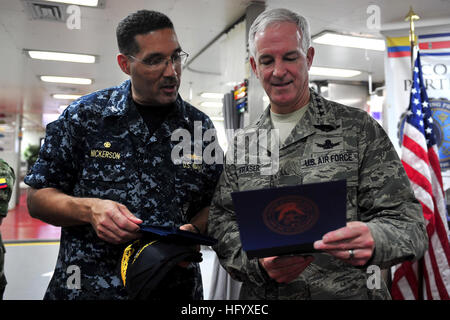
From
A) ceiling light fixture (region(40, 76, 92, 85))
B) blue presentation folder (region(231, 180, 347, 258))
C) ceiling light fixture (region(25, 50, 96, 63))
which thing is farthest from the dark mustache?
ceiling light fixture (region(40, 76, 92, 85))

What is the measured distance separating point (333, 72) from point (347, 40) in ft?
6.63

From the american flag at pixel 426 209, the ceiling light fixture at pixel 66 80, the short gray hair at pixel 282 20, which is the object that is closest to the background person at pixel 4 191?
the short gray hair at pixel 282 20

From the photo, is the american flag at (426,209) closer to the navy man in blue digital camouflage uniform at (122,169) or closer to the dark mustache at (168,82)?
the navy man in blue digital camouflage uniform at (122,169)

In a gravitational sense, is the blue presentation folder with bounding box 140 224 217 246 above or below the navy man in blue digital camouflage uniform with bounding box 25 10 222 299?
below

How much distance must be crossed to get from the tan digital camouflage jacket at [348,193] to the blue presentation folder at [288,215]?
21 cm

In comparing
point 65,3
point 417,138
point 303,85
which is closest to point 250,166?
point 303,85

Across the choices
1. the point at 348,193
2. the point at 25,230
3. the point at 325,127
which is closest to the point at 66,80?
the point at 25,230

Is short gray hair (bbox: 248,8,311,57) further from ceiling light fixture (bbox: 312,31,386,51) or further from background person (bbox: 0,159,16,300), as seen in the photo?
ceiling light fixture (bbox: 312,31,386,51)

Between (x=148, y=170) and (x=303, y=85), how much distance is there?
2.32 feet

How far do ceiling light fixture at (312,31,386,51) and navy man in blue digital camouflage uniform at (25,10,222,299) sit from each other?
14.7 ft

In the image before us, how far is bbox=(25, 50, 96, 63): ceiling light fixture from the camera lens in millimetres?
6148

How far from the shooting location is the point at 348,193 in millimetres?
1306
